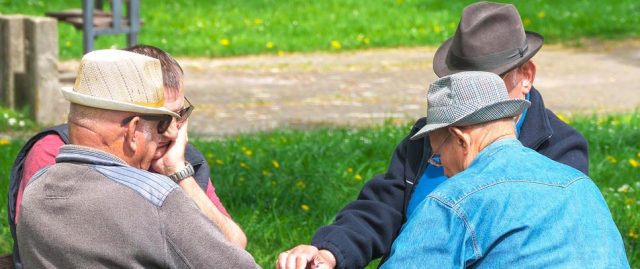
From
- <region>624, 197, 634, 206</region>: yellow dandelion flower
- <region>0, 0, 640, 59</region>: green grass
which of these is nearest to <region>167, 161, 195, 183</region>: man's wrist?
<region>624, 197, 634, 206</region>: yellow dandelion flower

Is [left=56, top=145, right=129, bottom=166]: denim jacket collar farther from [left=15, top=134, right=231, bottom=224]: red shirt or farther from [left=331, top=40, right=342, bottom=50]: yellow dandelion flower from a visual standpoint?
[left=331, top=40, right=342, bottom=50]: yellow dandelion flower

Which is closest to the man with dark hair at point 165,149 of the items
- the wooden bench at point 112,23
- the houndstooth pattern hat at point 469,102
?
the houndstooth pattern hat at point 469,102

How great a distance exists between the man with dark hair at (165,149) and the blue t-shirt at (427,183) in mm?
552

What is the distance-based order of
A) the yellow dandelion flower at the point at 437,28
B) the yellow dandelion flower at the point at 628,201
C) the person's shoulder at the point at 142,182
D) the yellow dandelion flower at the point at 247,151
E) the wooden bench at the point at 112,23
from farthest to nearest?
the yellow dandelion flower at the point at 437,28 < the wooden bench at the point at 112,23 < the yellow dandelion flower at the point at 247,151 < the yellow dandelion flower at the point at 628,201 < the person's shoulder at the point at 142,182

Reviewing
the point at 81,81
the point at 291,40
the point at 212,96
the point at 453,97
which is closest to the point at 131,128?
the point at 81,81

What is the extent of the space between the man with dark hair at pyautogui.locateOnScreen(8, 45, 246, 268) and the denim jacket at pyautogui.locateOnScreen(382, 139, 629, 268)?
97 centimetres

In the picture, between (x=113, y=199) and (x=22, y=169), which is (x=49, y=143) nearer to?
(x=22, y=169)

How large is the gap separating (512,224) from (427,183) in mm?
1067

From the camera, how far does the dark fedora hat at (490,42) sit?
13.4 feet

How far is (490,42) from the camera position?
163 inches

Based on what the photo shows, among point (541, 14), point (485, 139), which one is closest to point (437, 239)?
point (485, 139)

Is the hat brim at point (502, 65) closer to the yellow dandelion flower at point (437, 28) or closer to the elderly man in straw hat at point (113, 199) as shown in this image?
the elderly man in straw hat at point (113, 199)

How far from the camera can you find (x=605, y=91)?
38.4ft

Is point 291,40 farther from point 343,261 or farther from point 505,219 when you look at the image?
point 505,219
